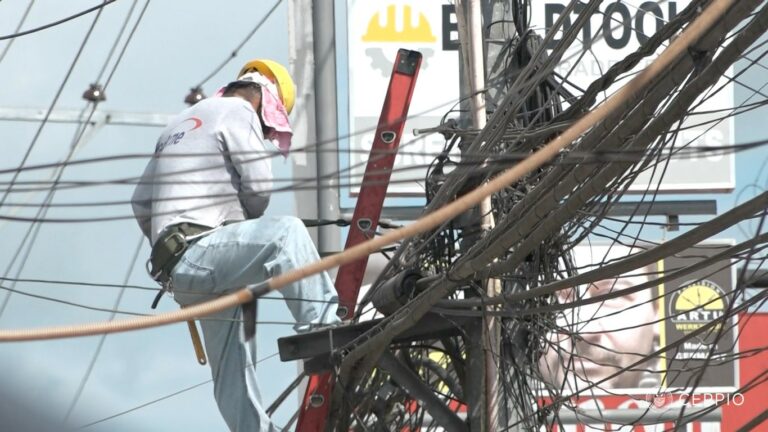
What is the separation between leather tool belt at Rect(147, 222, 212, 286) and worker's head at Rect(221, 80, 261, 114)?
854 millimetres

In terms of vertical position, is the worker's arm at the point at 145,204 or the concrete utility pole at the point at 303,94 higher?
the concrete utility pole at the point at 303,94

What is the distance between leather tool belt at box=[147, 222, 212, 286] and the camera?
7.43m

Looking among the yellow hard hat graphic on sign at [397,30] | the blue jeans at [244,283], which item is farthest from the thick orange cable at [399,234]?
the yellow hard hat graphic on sign at [397,30]

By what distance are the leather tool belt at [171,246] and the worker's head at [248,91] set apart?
85cm

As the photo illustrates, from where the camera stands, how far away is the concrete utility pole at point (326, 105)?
1118 centimetres

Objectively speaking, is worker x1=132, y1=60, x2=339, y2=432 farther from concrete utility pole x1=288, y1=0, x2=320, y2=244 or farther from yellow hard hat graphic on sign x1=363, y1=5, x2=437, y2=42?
yellow hard hat graphic on sign x1=363, y1=5, x2=437, y2=42

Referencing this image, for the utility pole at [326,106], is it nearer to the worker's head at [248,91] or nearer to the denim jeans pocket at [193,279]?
the worker's head at [248,91]

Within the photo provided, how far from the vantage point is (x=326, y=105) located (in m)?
12.0

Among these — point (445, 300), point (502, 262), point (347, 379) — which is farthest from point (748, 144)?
point (347, 379)

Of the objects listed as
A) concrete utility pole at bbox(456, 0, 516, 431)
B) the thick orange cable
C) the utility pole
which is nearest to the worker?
concrete utility pole at bbox(456, 0, 516, 431)

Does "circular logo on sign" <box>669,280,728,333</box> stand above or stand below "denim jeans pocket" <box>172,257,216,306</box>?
above

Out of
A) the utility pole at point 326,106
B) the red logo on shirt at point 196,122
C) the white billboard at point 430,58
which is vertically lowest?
the red logo on shirt at point 196,122

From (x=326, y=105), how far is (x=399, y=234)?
24.0 feet

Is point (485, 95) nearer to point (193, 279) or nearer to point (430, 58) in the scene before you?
point (193, 279)
